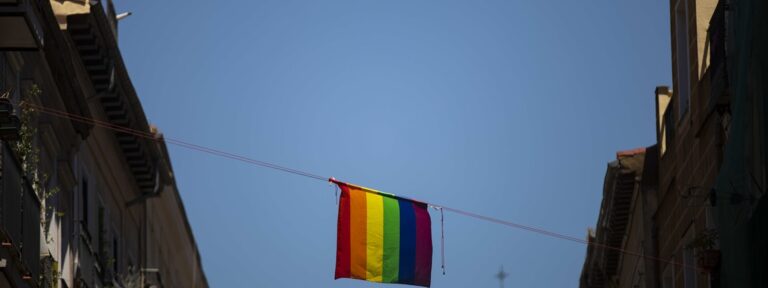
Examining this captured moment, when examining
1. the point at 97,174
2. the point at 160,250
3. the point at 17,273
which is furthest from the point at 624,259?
the point at 17,273

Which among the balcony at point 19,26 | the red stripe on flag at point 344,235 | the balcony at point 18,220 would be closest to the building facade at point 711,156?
the red stripe on flag at point 344,235

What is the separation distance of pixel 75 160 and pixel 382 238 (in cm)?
459

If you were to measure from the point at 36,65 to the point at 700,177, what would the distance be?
8.80 m

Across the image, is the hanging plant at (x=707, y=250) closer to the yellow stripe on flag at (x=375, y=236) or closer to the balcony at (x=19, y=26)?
the yellow stripe on flag at (x=375, y=236)

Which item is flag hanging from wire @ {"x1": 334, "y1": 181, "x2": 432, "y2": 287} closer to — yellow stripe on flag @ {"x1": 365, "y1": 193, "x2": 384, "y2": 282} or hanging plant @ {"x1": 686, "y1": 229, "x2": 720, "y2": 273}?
yellow stripe on flag @ {"x1": 365, "y1": 193, "x2": 384, "y2": 282}

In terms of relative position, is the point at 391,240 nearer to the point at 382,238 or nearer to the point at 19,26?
the point at 382,238

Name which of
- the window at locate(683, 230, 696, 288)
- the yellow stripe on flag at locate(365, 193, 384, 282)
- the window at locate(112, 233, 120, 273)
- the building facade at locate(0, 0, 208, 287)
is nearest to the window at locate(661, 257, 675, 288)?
the window at locate(683, 230, 696, 288)

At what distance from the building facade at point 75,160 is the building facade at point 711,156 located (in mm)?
7688

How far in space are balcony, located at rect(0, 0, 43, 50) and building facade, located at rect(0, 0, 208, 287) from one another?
0.02 metres

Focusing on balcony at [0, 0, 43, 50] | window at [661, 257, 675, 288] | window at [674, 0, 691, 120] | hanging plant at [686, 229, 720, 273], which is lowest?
hanging plant at [686, 229, 720, 273]

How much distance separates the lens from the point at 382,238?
33219 millimetres

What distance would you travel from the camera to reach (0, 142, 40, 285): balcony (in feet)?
83.9

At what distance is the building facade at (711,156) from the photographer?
24531mm

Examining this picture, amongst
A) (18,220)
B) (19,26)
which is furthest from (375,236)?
(19,26)
